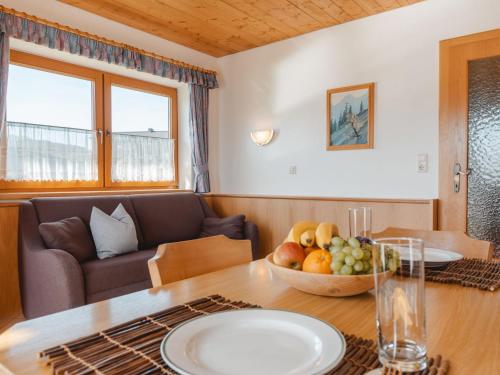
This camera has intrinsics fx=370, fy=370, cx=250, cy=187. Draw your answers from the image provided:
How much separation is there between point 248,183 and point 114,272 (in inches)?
76.9

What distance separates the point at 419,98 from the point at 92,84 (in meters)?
2.96

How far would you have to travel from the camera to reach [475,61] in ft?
9.15

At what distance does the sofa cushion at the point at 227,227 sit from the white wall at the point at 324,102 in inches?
23.8

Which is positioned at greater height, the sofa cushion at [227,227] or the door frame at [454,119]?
the door frame at [454,119]

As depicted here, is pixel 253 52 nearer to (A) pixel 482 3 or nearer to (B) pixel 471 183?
(A) pixel 482 3

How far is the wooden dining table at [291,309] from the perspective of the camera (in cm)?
63

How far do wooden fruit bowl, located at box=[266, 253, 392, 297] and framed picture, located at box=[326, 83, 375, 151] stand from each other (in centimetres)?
257

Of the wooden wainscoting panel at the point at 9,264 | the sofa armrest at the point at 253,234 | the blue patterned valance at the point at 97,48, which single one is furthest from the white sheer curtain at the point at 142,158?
the sofa armrest at the point at 253,234

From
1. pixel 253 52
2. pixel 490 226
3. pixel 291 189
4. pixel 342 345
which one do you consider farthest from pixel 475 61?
pixel 342 345

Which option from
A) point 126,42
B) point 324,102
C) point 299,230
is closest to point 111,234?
point 126,42

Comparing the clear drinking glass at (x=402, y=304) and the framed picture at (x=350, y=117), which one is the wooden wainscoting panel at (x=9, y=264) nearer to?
the framed picture at (x=350, y=117)

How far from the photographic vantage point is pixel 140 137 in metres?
3.90

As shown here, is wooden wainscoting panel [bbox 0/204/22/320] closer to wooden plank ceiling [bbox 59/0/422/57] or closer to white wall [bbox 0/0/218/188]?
white wall [bbox 0/0/218/188]

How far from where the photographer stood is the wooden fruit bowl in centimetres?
86
